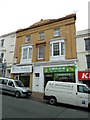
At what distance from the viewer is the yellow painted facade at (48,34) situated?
630 inches

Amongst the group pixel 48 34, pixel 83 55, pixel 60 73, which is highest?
pixel 48 34

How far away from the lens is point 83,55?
1480 centimetres

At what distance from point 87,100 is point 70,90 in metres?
1.49

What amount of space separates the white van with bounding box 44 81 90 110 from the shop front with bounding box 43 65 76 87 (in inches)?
198

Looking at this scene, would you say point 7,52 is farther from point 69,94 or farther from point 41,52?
point 69,94

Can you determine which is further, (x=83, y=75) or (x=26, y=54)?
(x=26, y=54)

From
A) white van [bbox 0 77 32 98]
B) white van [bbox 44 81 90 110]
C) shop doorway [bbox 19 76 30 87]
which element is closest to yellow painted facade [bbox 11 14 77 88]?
shop doorway [bbox 19 76 30 87]

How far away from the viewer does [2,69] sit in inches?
828

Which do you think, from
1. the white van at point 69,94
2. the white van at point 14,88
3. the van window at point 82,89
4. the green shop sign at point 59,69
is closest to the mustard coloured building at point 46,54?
the green shop sign at point 59,69

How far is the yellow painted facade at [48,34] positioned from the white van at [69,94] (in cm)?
621

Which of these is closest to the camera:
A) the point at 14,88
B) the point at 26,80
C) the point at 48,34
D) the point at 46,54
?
the point at 14,88

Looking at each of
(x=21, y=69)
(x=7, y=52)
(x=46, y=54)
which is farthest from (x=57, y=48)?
(x=7, y=52)

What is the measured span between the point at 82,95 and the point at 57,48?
9.14m

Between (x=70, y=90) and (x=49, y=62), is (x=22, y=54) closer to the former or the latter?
(x=49, y=62)
